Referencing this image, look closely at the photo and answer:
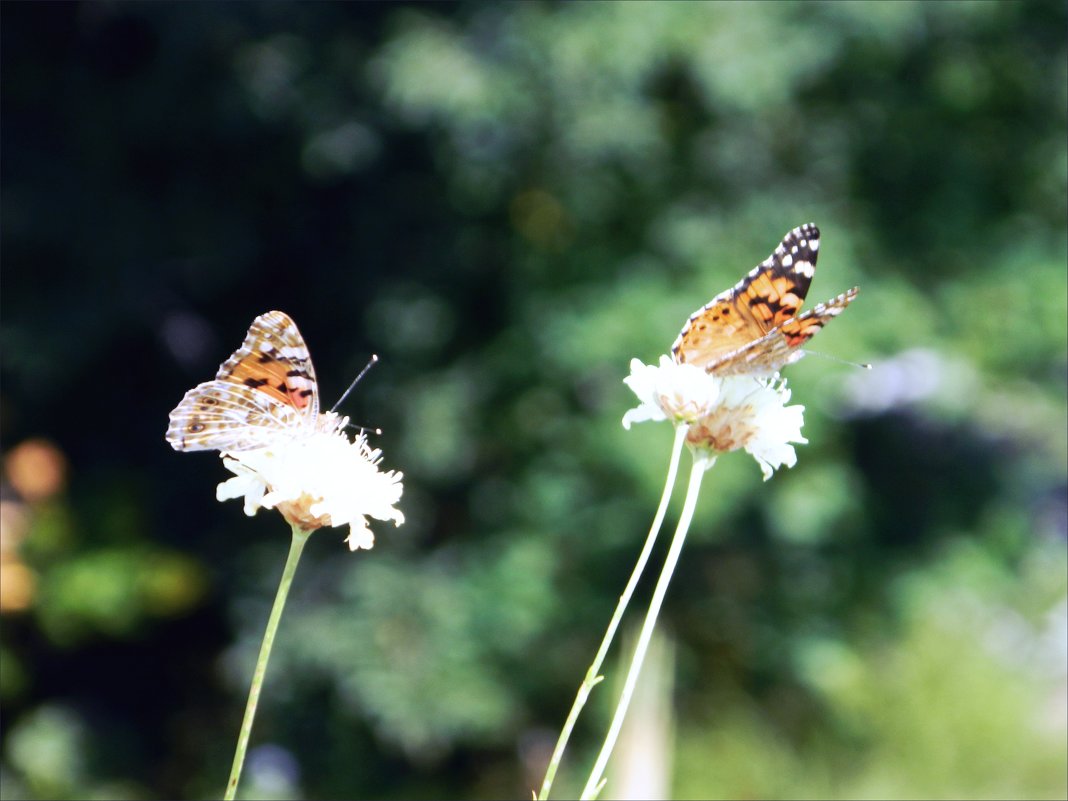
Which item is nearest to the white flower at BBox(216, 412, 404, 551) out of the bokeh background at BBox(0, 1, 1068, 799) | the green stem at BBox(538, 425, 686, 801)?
the green stem at BBox(538, 425, 686, 801)

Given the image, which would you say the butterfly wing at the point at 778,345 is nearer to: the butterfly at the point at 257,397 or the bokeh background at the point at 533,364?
the butterfly at the point at 257,397

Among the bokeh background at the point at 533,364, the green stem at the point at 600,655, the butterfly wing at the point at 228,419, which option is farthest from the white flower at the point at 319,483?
the bokeh background at the point at 533,364

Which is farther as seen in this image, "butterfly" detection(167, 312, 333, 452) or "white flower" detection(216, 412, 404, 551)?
"butterfly" detection(167, 312, 333, 452)

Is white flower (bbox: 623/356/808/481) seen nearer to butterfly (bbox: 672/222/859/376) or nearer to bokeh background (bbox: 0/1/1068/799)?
butterfly (bbox: 672/222/859/376)

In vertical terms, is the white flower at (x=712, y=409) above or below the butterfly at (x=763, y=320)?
below

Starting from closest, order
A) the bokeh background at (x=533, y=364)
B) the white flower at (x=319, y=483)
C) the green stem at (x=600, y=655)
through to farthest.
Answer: the green stem at (x=600, y=655)
the white flower at (x=319, y=483)
the bokeh background at (x=533, y=364)

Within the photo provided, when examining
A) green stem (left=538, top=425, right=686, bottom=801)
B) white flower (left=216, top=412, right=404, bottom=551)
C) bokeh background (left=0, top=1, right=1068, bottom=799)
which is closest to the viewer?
green stem (left=538, top=425, right=686, bottom=801)

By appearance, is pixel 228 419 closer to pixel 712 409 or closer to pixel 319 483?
pixel 319 483

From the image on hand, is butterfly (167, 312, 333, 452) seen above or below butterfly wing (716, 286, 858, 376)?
below
